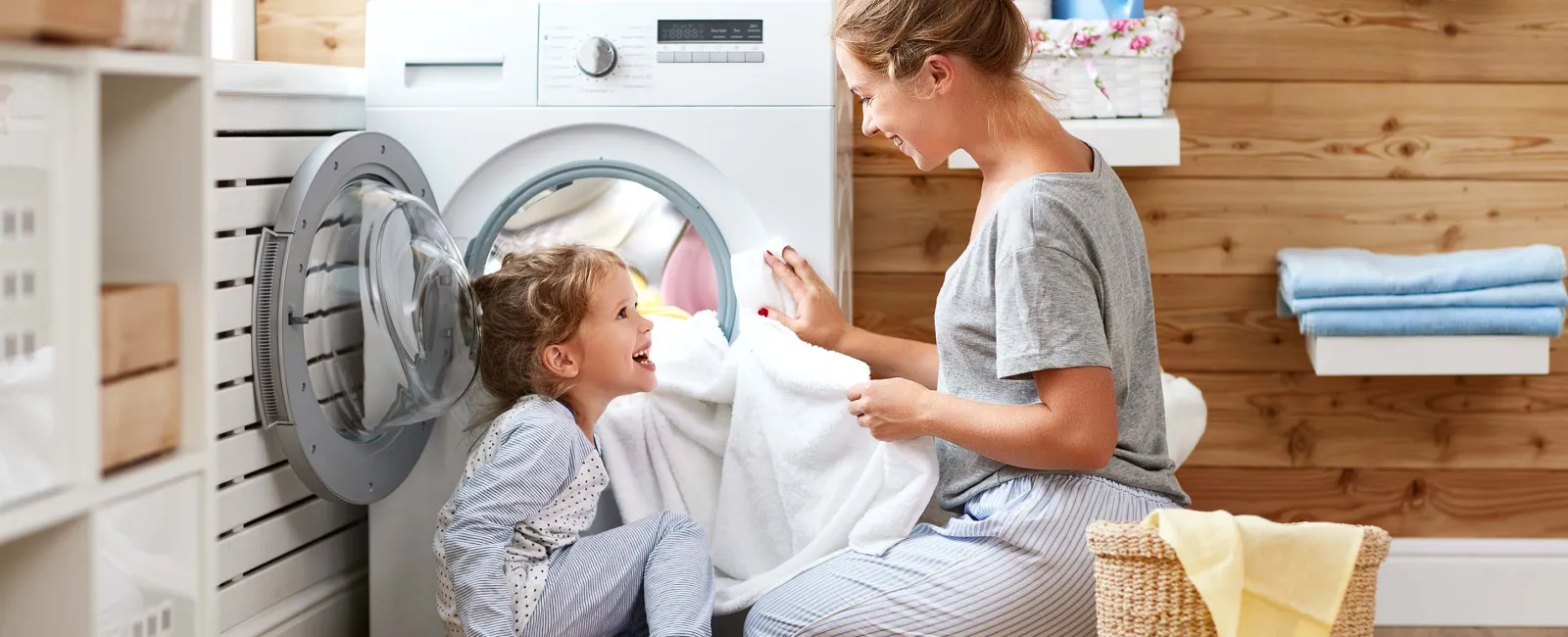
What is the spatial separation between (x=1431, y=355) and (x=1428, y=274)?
4.7 inches

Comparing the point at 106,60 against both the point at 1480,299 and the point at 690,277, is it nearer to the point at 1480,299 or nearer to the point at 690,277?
the point at 690,277

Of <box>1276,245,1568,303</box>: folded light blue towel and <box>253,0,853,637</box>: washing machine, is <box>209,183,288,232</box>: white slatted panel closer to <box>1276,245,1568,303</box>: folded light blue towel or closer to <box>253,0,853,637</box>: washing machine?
<box>253,0,853,637</box>: washing machine

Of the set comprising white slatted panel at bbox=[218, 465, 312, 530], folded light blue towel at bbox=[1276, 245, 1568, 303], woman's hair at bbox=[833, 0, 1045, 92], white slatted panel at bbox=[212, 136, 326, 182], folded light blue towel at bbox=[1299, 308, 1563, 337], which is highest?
woman's hair at bbox=[833, 0, 1045, 92]

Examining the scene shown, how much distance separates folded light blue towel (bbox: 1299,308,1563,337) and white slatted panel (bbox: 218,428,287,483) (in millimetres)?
1491

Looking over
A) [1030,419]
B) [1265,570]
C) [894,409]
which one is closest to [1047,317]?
[1030,419]

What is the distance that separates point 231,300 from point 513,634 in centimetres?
51

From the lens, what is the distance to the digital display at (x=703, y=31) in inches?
68.8

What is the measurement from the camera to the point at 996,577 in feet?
4.58

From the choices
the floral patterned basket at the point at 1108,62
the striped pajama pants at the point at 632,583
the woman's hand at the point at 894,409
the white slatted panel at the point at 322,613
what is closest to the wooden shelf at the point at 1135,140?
the floral patterned basket at the point at 1108,62

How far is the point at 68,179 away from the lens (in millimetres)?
963

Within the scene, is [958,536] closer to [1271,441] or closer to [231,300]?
[231,300]

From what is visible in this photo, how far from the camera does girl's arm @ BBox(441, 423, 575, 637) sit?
1.43 m

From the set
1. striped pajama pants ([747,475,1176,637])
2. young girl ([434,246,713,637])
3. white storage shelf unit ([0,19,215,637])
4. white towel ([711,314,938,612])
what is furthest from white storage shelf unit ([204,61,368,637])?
striped pajama pants ([747,475,1176,637])

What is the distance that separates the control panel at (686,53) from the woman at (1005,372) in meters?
0.22
